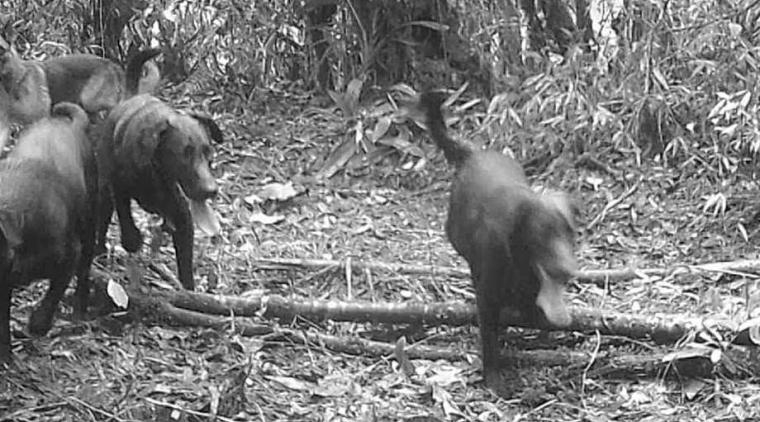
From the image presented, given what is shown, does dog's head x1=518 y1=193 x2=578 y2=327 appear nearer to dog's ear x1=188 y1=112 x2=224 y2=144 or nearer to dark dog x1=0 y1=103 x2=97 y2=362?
dog's ear x1=188 y1=112 x2=224 y2=144

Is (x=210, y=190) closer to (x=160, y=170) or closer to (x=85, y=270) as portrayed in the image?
(x=160, y=170)

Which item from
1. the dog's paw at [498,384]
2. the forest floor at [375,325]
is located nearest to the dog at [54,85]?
the forest floor at [375,325]

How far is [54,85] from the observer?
301 inches

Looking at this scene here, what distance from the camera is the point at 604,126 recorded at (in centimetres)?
771

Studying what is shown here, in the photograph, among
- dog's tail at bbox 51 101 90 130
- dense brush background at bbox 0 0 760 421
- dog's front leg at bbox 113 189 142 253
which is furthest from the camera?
dog's front leg at bbox 113 189 142 253

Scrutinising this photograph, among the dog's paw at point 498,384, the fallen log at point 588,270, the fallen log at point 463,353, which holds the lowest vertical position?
the dog's paw at point 498,384

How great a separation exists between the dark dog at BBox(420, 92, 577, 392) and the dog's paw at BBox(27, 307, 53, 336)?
181 cm

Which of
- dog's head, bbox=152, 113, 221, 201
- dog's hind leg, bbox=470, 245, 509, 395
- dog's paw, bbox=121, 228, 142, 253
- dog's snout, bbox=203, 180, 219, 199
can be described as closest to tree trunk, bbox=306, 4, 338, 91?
dog's paw, bbox=121, 228, 142, 253

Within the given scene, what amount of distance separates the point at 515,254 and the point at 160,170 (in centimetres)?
177

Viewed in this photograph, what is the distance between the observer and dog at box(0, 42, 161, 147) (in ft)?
24.3

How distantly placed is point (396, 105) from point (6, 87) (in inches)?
96.4

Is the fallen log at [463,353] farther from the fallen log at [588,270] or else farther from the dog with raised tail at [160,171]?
the fallen log at [588,270]

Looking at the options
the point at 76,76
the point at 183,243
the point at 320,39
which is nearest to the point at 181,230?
the point at 183,243

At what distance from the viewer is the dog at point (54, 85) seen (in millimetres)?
7410
